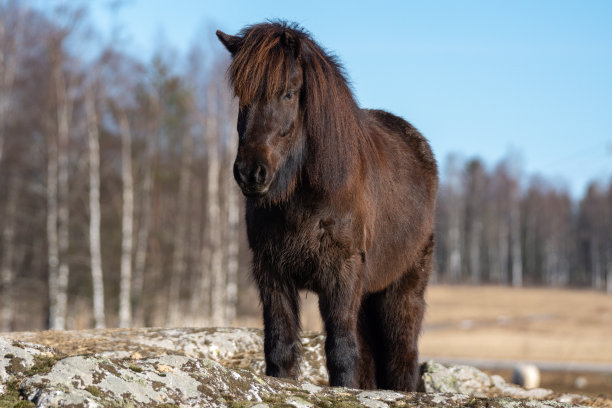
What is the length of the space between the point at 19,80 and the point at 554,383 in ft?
60.6

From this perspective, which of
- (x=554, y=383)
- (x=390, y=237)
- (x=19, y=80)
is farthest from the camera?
(x=19, y=80)

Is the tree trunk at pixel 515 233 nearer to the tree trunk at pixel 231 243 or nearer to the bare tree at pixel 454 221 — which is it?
the bare tree at pixel 454 221

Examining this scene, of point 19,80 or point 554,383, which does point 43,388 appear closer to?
point 554,383

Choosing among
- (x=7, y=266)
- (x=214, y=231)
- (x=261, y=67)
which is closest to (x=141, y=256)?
(x=214, y=231)

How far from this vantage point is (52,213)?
18.6m

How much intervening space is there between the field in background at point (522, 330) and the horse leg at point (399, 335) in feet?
28.7

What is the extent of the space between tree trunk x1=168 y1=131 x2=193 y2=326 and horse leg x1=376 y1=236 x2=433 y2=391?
62.9 feet

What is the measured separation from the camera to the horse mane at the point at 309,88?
13.6 feet

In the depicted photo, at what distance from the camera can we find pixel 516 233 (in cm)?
6994

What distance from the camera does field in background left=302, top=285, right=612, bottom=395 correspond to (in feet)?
72.3

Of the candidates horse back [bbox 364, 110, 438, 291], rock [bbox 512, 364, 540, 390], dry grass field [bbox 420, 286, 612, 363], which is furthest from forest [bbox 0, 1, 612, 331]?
horse back [bbox 364, 110, 438, 291]

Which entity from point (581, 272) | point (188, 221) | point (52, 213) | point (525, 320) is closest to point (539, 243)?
point (581, 272)

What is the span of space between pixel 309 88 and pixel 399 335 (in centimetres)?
279

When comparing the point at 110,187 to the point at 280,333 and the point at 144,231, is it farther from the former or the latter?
the point at 280,333
